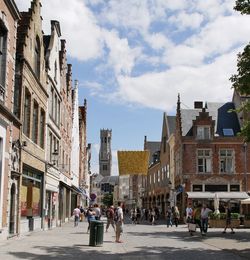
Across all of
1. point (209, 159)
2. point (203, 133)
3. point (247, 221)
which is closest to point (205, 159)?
point (209, 159)

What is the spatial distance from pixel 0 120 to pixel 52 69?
15200mm

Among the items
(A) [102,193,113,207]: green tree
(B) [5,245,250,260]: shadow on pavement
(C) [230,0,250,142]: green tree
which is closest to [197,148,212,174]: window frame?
(C) [230,0,250,142]: green tree

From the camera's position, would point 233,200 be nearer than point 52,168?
No

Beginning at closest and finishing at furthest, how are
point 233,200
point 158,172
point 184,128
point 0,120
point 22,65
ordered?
1. point 0,120
2. point 22,65
3. point 233,200
4. point 184,128
5. point 158,172

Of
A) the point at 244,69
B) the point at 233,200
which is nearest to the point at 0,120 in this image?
the point at 244,69

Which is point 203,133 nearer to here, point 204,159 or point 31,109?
point 204,159

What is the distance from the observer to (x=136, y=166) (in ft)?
161

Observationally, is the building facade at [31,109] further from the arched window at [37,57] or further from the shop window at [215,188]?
the shop window at [215,188]

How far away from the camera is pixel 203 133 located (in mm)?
45594

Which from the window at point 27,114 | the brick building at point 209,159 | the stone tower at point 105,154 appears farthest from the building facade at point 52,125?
the stone tower at point 105,154

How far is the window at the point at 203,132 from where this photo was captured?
45562 millimetres

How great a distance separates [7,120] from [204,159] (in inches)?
1169

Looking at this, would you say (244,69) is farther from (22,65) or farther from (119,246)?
(22,65)

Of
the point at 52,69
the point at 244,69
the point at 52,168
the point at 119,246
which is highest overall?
the point at 52,69
